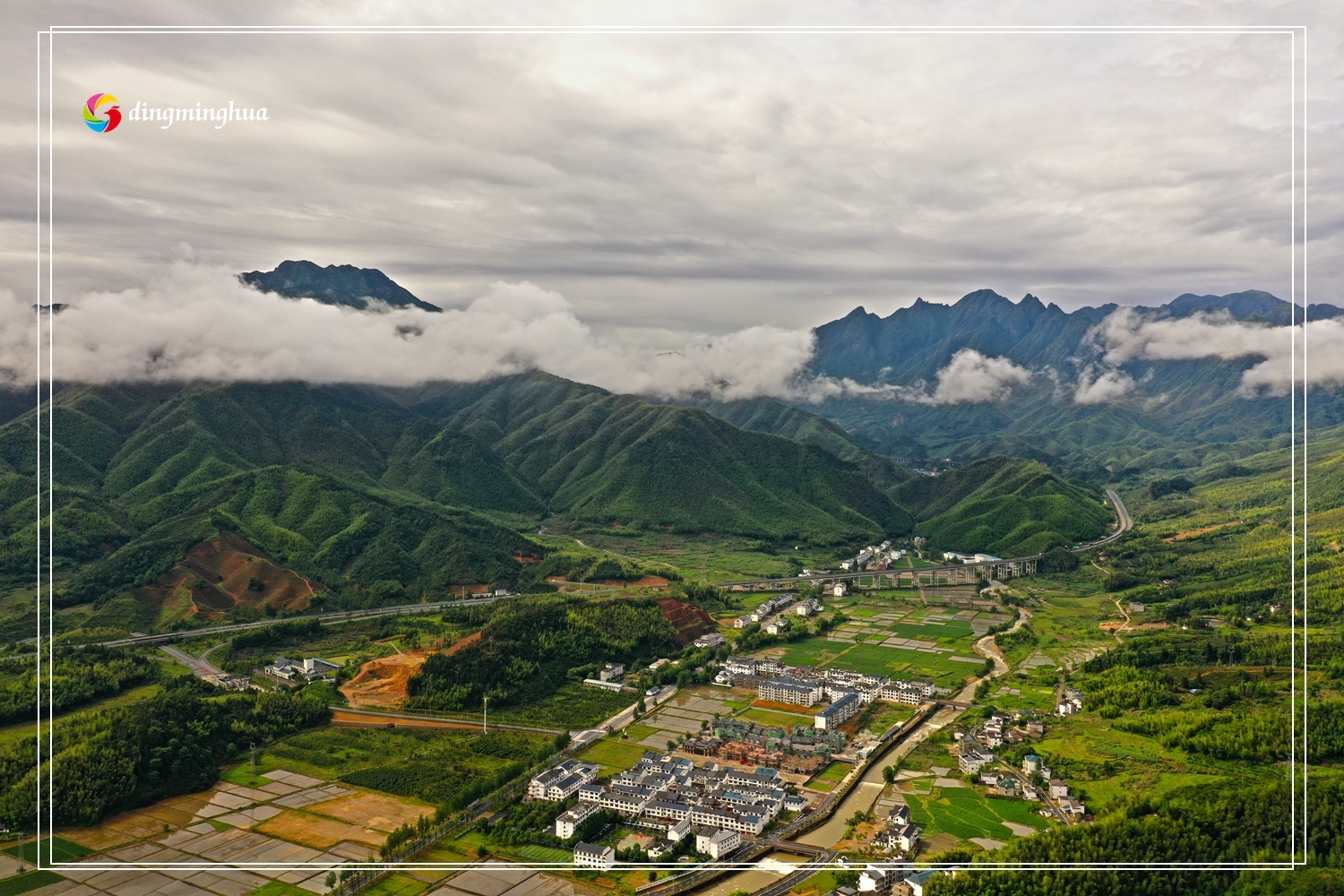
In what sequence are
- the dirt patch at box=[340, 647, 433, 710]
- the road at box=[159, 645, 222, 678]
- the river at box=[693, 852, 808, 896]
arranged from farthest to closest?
the road at box=[159, 645, 222, 678], the dirt patch at box=[340, 647, 433, 710], the river at box=[693, 852, 808, 896]

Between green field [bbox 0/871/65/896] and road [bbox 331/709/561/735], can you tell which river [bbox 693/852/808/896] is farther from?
green field [bbox 0/871/65/896]

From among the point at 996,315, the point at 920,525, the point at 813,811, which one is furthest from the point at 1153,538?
the point at 996,315

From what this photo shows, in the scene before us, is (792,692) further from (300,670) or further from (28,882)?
(28,882)

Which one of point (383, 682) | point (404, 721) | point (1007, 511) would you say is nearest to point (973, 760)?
point (404, 721)

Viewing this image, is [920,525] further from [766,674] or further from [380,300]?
[380,300]

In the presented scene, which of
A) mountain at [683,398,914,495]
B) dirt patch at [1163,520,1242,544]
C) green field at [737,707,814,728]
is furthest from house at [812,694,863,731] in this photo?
mountain at [683,398,914,495]
